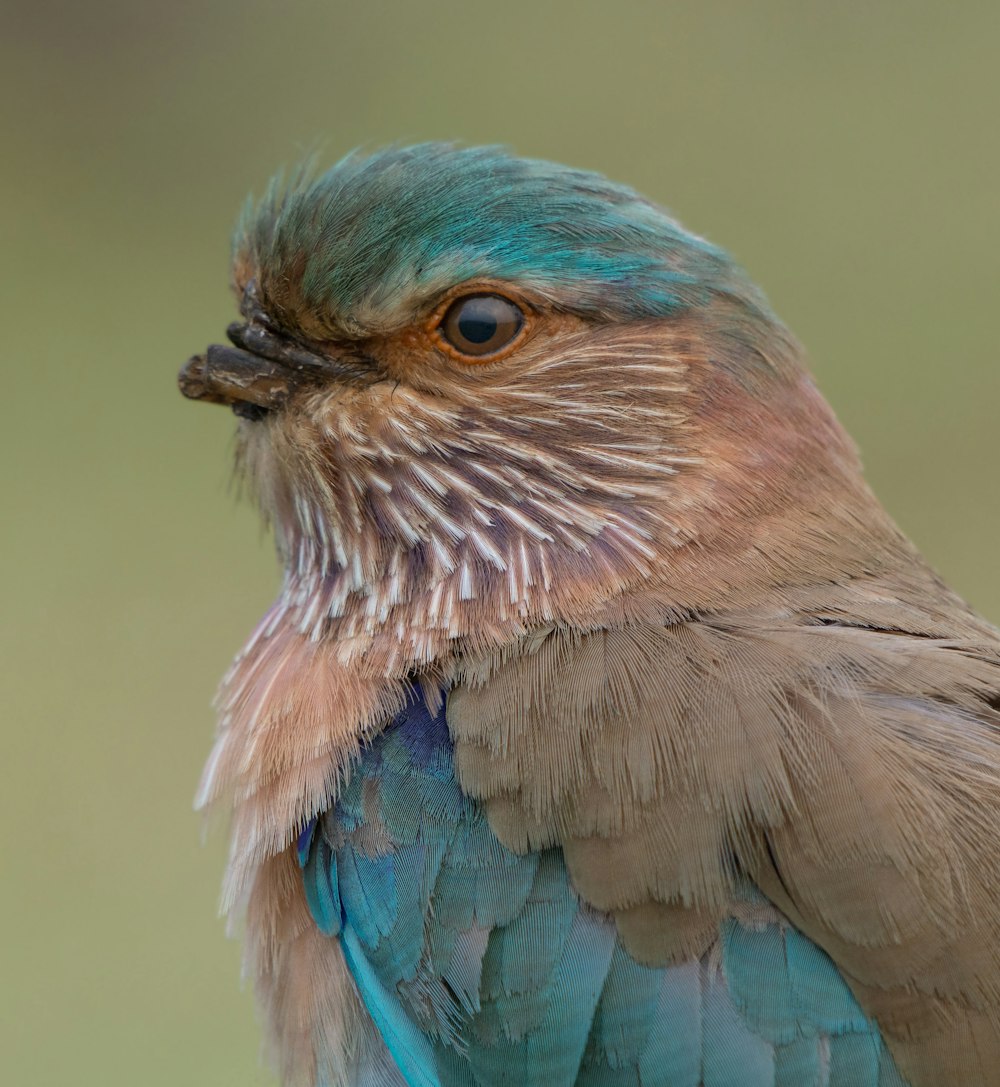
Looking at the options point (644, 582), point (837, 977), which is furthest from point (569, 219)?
point (837, 977)

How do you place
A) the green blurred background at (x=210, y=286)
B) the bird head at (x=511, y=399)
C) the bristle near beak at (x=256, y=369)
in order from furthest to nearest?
the green blurred background at (x=210, y=286) → the bristle near beak at (x=256, y=369) → the bird head at (x=511, y=399)

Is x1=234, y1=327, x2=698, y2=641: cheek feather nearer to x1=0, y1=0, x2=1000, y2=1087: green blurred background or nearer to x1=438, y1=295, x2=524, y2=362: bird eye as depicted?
x1=438, y1=295, x2=524, y2=362: bird eye

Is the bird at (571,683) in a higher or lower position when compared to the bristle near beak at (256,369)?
lower

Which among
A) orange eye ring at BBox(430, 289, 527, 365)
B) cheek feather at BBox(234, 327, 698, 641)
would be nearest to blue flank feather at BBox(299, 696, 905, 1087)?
cheek feather at BBox(234, 327, 698, 641)

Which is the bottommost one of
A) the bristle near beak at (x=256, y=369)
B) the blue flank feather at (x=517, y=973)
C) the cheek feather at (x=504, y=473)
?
the blue flank feather at (x=517, y=973)

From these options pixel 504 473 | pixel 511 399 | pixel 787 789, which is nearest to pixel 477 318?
pixel 511 399

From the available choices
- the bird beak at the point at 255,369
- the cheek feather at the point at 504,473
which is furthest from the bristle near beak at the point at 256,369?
the cheek feather at the point at 504,473

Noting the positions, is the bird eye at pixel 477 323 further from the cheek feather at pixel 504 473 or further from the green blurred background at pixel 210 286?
the green blurred background at pixel 210 286

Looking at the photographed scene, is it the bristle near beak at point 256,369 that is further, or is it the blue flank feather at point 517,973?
the bristle near beak at point 256,369

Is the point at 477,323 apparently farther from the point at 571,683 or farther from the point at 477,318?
the point at 571,683
